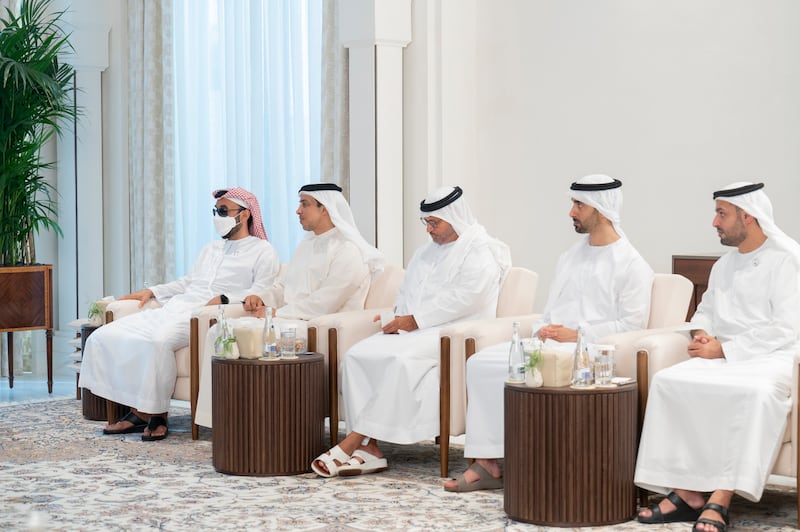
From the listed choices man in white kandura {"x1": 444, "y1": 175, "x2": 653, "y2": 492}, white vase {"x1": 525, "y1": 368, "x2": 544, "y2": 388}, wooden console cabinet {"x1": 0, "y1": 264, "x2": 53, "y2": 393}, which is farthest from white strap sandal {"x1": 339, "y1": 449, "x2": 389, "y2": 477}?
wooden console cabinet {"x1": 0, "y1": 264, "x2": 53, "y2": 393}

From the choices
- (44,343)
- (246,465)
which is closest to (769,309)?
(246,465)

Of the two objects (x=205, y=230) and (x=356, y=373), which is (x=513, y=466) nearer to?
(x=356, y=373)

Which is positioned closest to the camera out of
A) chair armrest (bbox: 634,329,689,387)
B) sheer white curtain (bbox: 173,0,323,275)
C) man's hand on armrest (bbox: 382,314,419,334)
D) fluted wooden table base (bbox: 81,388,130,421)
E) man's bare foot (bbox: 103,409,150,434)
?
chair armrest (bbox: 634,329,689,387)

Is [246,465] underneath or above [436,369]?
underneath

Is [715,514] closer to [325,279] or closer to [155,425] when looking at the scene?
[325,279]

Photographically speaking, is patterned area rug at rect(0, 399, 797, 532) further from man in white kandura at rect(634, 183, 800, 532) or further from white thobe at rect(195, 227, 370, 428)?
white thobe at rect(195, 227, 370, 428)

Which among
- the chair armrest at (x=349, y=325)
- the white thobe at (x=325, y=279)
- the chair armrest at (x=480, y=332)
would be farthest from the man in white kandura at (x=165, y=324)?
the chair armrest at (x=480, y=332)

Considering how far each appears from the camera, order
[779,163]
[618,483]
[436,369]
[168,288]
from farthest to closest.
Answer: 1. [168,288]
2. [779,163]
3. [436,369]
4. [618,483]

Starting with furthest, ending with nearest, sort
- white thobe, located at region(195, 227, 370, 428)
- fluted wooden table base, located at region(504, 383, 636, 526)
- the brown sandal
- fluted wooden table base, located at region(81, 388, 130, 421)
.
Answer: fluted wooden table base, located at region(81, 388, 130, 421), white thobe, located at region(195, 227, 370, 428), the brown sandal, fluted wooden table base, located at region(504, 383, 636, 526)

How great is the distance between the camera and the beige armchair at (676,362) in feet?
14.4

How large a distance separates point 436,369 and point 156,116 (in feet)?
16.3

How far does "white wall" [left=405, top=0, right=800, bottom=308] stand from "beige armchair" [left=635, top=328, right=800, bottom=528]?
1.78 m

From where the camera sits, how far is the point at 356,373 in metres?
5.66

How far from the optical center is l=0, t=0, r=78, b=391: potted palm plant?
847cm
